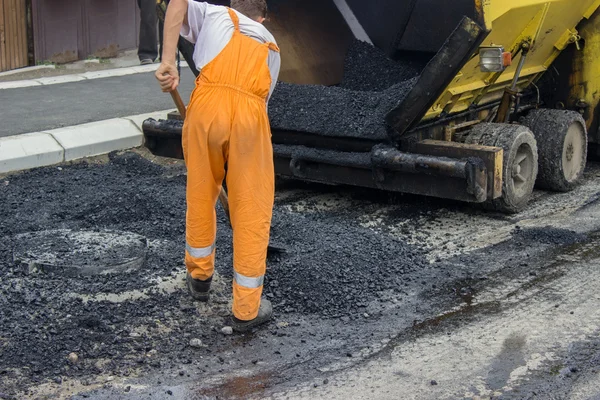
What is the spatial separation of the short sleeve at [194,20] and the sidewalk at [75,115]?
3.17 metres

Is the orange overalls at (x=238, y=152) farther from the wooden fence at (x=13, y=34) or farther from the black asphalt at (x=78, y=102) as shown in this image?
the wooden fence at (x=13, y=34)

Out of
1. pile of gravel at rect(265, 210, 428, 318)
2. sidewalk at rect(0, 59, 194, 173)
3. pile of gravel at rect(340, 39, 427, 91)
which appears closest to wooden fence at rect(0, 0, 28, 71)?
sidewalk at rect(0, 59, 194, 173)

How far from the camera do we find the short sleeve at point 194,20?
4441 mm

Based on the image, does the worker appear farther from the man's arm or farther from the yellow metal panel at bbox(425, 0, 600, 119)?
the yellow metal panel at bbox(425, 0, 600, 119)

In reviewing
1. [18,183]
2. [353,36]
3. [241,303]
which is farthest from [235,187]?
Result: [353,36]

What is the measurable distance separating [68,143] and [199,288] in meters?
3.44

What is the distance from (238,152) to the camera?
14.1 ft

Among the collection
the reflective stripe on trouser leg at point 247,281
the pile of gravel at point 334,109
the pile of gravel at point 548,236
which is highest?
the pile of gravel at point 334,109

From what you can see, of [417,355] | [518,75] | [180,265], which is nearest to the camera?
[417,355]

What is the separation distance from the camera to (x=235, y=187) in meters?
4.37

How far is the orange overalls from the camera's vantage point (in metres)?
4.28

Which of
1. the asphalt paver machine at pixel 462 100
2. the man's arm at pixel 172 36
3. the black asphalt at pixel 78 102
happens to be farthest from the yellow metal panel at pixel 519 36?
the black asphalt at pixel 78 102

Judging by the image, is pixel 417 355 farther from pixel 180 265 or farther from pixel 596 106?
pixel 596 106

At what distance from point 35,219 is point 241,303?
2.06 m
